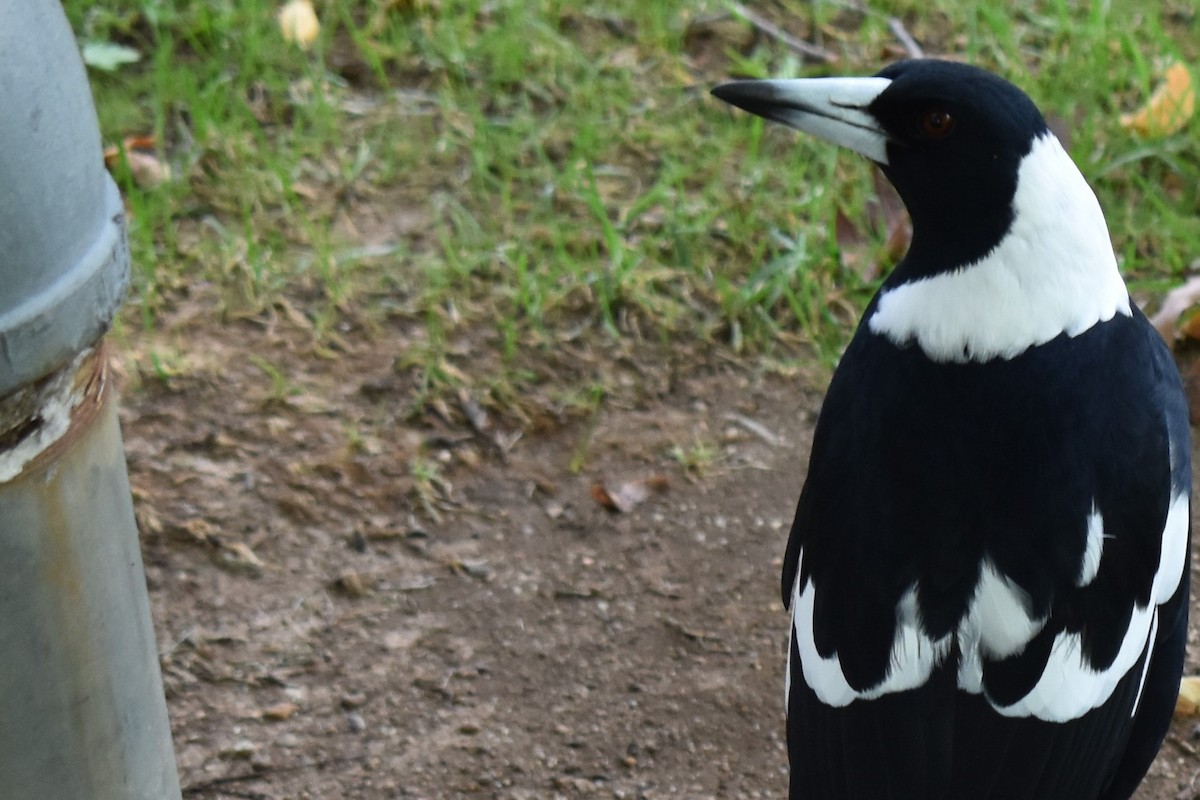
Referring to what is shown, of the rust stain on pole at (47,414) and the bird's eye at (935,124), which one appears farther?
the bird's eye at (935,124)

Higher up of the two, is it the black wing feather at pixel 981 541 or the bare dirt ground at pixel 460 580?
the black wing feather at pixel 981 541

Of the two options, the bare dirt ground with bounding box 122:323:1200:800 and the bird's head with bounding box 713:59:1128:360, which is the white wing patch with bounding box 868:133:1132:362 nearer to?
the bird's head with bounding box 713:59:1128:360

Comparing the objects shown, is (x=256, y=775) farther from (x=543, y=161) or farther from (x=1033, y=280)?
(x=543, y=161)

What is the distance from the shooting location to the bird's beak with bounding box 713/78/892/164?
1.68 metres

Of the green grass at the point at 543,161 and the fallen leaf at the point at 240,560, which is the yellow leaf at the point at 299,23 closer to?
the green grass at the point at 543,161

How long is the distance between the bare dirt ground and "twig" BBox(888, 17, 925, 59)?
0.91m

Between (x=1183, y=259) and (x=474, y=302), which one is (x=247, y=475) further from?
(x=1183, y=259)

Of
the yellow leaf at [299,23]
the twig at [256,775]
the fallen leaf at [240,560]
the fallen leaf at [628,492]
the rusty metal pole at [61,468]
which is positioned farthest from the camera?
the yellow leaf at [299,23]

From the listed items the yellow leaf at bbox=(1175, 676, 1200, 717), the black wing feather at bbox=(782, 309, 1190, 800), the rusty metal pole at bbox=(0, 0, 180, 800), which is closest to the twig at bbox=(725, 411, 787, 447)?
the yellow leaf at bbox=(1175, 676, 1200, 717)

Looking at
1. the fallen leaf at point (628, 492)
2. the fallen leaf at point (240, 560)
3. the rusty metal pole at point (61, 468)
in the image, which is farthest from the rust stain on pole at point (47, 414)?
the fallen leaf at point (628, 492)

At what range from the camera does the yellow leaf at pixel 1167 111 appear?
9.73 ft

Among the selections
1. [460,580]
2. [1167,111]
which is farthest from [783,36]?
[460,580]

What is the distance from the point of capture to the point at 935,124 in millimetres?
1630

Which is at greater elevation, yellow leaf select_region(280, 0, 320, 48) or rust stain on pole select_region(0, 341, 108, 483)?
rust stain on pole select_region(0, 341, 108, 483)
